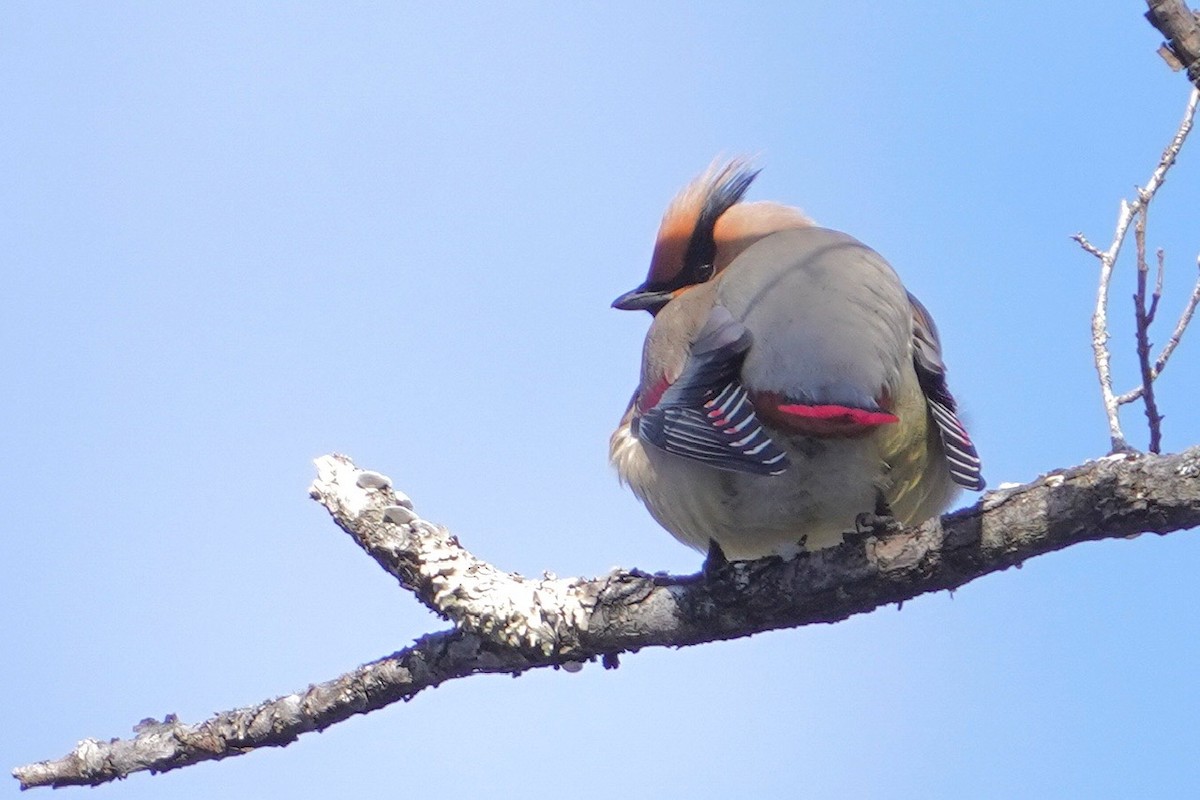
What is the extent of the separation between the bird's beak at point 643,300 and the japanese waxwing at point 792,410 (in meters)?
0.59

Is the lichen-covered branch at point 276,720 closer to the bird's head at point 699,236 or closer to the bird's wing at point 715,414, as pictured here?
the bird's wing at point 715,414

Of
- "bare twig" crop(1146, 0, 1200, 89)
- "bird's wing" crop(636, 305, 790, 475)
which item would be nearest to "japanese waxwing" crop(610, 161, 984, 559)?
"bird's wing" crop(636, 305, 790, 475)

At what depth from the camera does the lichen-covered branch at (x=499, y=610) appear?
9.68ft

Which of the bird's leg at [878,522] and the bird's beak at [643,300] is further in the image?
the bird's beak at [643,300]

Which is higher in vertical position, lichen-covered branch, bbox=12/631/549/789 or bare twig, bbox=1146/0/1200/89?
bare twig, bbox=1146/0/1200/89

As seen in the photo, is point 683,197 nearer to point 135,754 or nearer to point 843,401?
point 843,401

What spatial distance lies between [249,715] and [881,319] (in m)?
1.84

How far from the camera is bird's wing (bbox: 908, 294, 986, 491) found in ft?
10.7

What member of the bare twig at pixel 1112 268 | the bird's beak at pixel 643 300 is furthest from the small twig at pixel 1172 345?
the bird's beak at pixel 643 300

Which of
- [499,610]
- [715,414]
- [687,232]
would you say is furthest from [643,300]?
[499,610]

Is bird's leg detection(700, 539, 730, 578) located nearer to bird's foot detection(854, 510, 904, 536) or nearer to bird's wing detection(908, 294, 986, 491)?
bird's foot detection(854, 510, 904, 536)

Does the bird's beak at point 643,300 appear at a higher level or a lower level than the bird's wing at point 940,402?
higher

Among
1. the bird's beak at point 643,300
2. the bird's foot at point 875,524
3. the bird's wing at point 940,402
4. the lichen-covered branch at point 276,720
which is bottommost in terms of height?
Result: the lichen-covered branch at point 276,720

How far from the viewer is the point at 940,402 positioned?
3.51 meters
